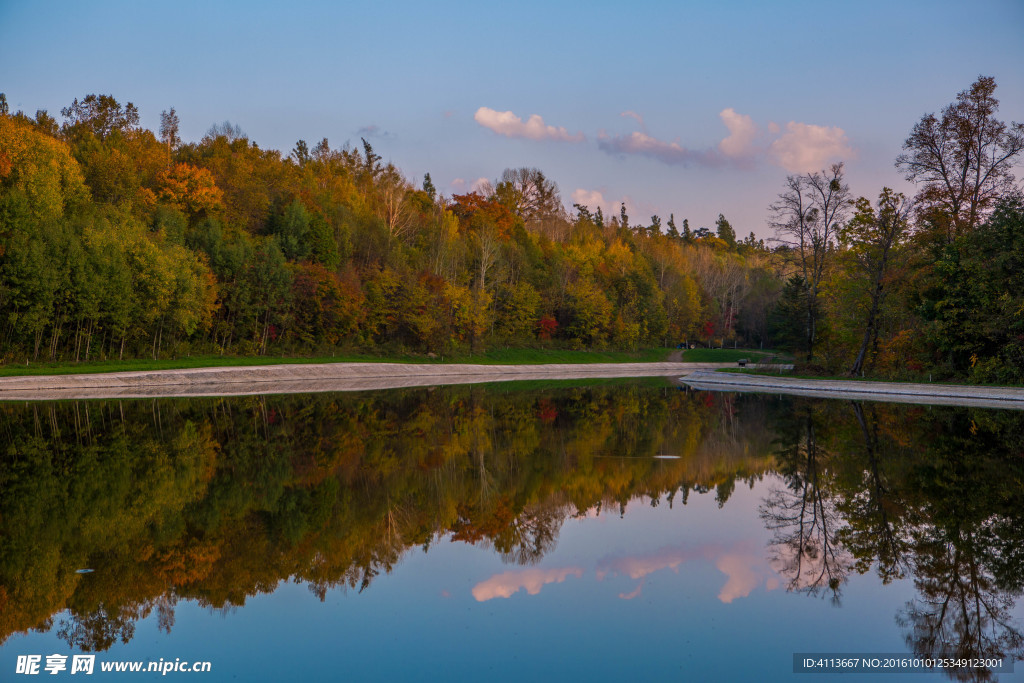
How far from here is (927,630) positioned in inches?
227

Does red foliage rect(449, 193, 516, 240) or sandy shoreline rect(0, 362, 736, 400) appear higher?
red foliage rect(449, 193, 516, 240)

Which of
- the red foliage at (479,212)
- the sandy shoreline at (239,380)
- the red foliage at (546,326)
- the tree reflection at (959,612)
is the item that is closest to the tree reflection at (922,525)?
the tree reflection at (959,612)

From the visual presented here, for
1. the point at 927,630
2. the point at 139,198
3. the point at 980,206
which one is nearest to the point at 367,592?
the point at 927,630

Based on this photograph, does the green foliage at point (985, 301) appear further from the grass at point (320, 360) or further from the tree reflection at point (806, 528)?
the grass at point (320, 360)

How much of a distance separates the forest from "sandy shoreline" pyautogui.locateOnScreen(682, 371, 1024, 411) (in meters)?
2.13

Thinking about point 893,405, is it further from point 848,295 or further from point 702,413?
point 848,295

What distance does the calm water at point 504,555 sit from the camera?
537cm

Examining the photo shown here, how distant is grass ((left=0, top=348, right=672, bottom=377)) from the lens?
31406 millimetres

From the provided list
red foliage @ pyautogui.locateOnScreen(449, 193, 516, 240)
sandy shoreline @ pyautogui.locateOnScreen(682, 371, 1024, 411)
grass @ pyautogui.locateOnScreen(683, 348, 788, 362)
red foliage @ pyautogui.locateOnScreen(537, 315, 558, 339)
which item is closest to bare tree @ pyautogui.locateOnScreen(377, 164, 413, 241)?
red foliage @ pyautogui.locateOnScreen(449, 193, 516, 240)

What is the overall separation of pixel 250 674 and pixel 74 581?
2681 mm

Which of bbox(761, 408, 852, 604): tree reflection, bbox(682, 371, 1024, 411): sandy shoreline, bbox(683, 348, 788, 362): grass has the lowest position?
bbox(683, 348, 788, 362): grass

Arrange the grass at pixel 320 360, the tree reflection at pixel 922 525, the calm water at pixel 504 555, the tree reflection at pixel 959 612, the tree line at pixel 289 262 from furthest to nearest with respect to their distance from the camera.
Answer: the tree line at pixel 289 262 → the grass at pixel 320 360 → the tree reflection at pixel 922 525 → the tree reflection at pixel 959 612 → the calm water at pixel 504 555

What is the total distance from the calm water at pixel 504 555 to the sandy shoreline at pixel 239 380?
13.7m

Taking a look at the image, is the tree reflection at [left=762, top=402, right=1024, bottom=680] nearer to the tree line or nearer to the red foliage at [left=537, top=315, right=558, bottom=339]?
the tree line
